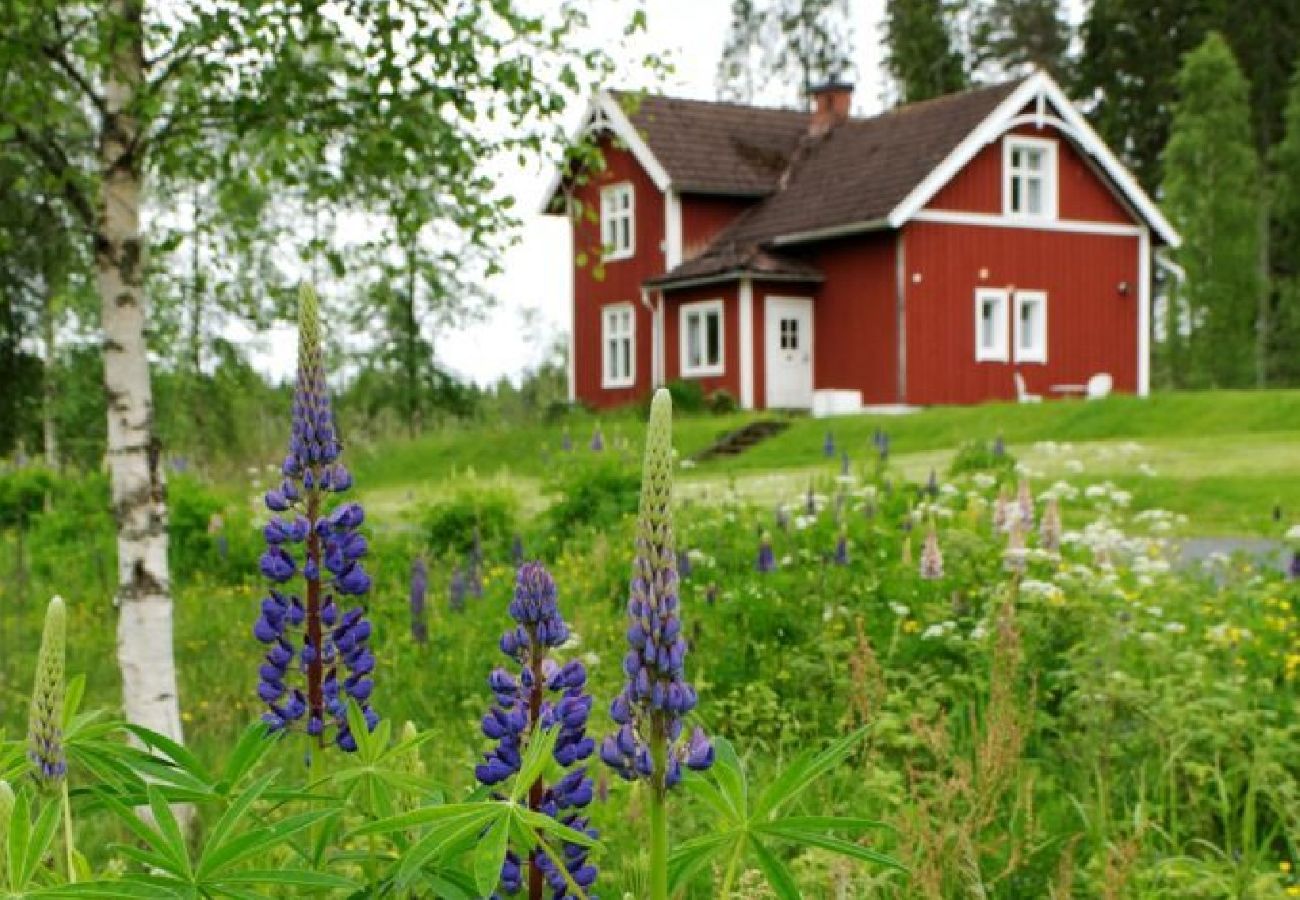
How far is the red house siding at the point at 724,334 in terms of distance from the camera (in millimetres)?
31906

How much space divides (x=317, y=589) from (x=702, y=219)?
3231 centimetres

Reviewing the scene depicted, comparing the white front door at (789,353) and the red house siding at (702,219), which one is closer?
the white front door at (789,353)

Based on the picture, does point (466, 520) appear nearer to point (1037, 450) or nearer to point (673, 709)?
point (1037, 450)

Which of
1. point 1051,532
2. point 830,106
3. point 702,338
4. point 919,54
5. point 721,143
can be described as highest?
point 919,54

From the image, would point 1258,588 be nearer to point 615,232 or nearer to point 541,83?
point 541,83

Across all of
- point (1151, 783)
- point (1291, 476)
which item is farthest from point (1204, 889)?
point (1291, 476)

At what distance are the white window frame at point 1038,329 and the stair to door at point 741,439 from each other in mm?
6753

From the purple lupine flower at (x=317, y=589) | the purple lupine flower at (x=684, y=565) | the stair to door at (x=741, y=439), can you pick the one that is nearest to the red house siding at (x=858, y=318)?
the stair to door at (x=741, y=439)

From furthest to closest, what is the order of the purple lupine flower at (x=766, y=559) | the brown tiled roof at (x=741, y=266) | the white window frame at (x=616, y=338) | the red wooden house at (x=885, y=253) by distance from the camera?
1. the white window frame at (x=616, y=338)
2. the brown tiled roof at (x=741, y=266)
3. the red wooden house at (x=885, y=253)
4. the purple lupine flower at (x=766, y=559)

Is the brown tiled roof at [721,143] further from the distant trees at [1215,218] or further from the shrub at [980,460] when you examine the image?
the shrub at [980,460]

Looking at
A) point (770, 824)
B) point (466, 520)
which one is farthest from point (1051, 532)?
point (466, 520)

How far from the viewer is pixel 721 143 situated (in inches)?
1380

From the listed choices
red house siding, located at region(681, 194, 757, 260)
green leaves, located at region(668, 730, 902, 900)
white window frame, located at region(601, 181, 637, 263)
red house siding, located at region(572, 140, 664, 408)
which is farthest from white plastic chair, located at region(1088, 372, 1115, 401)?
green leaves, located at region(668, 730, 902, 900)

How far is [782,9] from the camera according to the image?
5338 centimetres
